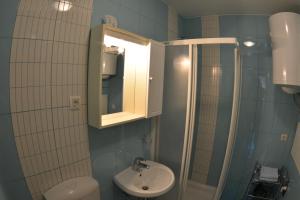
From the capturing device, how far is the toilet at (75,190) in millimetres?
927

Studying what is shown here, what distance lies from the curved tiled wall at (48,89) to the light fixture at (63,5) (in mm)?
17

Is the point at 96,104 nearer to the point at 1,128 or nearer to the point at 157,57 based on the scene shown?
the point at 1,128

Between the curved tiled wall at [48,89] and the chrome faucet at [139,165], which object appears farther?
the chrome faucet at [139,165]

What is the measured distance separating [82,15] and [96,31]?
0.14 meters

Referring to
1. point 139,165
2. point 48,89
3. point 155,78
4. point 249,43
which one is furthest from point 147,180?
point 249,43

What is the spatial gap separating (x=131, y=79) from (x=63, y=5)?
2.42ft

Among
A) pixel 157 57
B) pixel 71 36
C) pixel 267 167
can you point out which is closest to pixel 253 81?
pixel 267 167

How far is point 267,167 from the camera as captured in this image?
5.96 ft

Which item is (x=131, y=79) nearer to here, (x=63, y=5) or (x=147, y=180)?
(x=63, y=5)

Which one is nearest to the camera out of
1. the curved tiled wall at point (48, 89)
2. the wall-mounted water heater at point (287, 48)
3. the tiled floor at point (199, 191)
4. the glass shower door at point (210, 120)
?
the curved tiled wall at point (48, 89)

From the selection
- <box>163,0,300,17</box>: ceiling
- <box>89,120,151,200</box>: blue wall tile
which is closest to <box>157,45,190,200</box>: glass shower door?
<box>89,120,151,200</box>: blue wall tile

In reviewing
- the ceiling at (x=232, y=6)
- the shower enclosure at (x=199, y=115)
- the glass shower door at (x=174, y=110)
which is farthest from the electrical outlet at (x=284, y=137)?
the ceiling at (x=232, y=6)

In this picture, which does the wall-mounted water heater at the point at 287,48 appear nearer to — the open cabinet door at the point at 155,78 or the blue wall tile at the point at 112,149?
the open cabinet door at the point at 155,78

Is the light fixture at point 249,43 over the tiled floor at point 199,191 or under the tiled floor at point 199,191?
over
